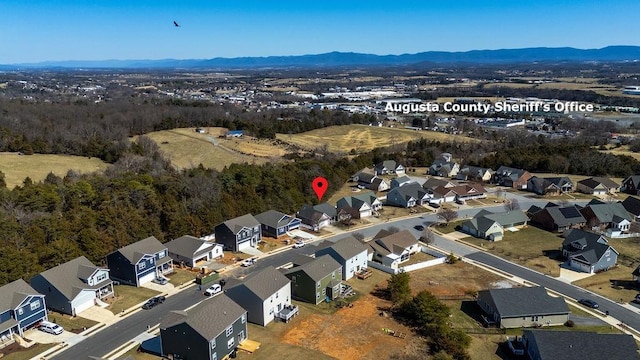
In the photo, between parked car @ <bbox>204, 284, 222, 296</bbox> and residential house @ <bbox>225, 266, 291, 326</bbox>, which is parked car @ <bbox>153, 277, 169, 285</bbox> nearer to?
parked car @ <bbox>204, 284, 222, 296</bbox>

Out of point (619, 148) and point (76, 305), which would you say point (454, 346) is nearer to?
point (76, 305)

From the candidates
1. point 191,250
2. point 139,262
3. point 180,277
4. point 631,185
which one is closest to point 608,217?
point 631,185

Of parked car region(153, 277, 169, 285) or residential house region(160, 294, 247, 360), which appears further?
parked car region(153, 277, 169, 285)

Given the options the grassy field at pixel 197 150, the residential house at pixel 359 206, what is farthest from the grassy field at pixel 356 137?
the residential house at pixel 359 206

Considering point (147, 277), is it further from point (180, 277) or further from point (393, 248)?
point (393, 248)

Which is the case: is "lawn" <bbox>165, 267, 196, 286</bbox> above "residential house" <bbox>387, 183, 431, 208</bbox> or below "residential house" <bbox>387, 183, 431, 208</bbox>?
below

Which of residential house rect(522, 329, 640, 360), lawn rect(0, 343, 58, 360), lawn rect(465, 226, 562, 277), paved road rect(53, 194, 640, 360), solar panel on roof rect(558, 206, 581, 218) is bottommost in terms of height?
lawn rect(465, 226, 562, 277)

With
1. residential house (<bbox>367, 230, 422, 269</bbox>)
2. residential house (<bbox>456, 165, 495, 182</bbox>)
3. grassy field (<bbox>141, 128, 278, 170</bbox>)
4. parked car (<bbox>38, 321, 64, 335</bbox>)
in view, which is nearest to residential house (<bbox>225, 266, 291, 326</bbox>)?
parked car (<bbox>38, 321, 64, 335</bbox>)
